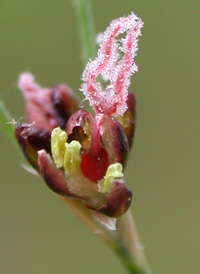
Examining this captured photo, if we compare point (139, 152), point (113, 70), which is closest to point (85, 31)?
point (113, 70)

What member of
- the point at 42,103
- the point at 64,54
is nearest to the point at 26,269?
the point at 64,54

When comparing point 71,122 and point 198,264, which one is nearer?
point 71,122

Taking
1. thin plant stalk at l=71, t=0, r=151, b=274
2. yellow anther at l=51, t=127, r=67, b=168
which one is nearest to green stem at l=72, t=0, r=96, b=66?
yellow anther at l=51, t=127, r=67, b=168

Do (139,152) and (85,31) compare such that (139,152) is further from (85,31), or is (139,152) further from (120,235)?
(120,235)

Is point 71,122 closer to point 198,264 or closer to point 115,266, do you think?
point 198,264

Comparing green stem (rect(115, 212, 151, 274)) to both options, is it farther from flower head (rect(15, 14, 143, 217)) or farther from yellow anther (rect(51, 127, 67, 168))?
yellow anther (rect(51, 127, 67, 168))

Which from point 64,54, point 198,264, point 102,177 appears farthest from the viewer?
point 64,54

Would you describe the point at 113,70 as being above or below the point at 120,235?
above

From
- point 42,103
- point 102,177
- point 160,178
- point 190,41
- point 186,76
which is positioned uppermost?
point 190,41
